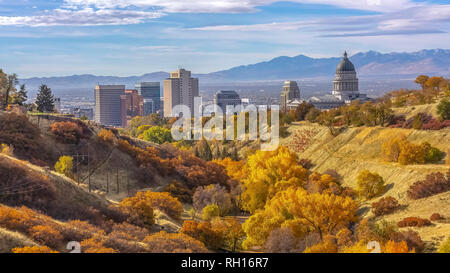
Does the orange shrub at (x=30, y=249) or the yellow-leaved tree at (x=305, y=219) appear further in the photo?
the yellow-leaved tree at (x=305, y=219)

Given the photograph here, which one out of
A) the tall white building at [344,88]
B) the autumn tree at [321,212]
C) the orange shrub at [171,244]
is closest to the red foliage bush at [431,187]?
the autumn tree at [321,212]

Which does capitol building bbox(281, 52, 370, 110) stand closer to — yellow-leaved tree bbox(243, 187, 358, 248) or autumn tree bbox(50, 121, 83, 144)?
autumn tree bbox(50, 121, 83, 144)

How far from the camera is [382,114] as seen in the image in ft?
243

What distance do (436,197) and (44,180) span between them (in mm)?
28397

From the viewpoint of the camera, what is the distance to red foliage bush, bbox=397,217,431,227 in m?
36.3

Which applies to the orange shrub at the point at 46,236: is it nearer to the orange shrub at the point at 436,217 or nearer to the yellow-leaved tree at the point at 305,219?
the yellow-leaved tree at the point at 305,219

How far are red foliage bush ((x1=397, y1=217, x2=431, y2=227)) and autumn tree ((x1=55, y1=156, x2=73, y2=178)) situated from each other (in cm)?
2862

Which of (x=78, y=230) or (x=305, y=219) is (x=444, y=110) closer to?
(x=305, y=219)

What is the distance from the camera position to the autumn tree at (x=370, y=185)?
4944 cm

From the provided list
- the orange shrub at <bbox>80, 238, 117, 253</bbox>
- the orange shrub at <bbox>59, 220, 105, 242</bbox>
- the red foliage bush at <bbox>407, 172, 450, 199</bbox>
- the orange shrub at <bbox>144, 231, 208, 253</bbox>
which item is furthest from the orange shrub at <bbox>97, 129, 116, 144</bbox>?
the orange shrub at <bbox>80, 238, 117, 253</bbox>

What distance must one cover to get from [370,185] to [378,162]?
1002 centimetres

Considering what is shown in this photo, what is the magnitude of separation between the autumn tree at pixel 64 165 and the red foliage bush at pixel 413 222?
28.6 m
